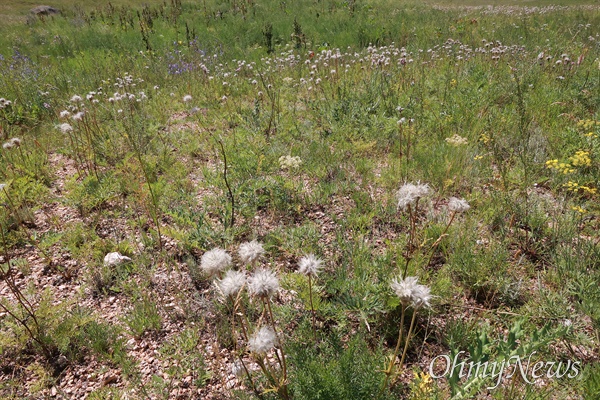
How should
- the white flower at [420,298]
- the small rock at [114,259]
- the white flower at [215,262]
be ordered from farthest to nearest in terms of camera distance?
the small rock at [114,259], the white flower at [215,262], the white flower at [420,298]

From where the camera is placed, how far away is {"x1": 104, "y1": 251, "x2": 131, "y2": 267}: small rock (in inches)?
127

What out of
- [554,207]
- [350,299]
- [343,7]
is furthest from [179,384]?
[343,7]

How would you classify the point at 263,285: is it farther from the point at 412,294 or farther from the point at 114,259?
the point at 114,259

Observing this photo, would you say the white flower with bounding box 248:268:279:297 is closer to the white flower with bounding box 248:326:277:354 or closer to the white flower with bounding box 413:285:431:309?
the white flower with bounding box 248:326:277:354

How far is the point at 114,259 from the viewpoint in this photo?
325 centimetres

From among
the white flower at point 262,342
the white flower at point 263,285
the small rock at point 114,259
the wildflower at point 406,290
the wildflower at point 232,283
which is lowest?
the small rock at point 114,259

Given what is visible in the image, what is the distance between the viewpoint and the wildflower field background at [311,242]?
219 cm

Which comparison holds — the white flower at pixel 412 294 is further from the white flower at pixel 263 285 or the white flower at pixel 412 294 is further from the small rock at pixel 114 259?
the small rock at pixel 114 259

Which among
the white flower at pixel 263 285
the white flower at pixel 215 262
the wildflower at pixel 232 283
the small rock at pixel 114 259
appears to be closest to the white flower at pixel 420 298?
the white flower at pixel 263 285

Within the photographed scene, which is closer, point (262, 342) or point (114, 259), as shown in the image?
point (262, 342)

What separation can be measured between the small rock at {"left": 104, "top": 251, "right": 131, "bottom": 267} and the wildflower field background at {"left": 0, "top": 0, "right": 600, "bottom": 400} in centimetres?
1

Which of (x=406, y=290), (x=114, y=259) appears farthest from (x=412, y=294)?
(x=114, y=259)

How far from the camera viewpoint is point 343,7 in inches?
664

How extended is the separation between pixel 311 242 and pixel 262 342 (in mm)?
1653
